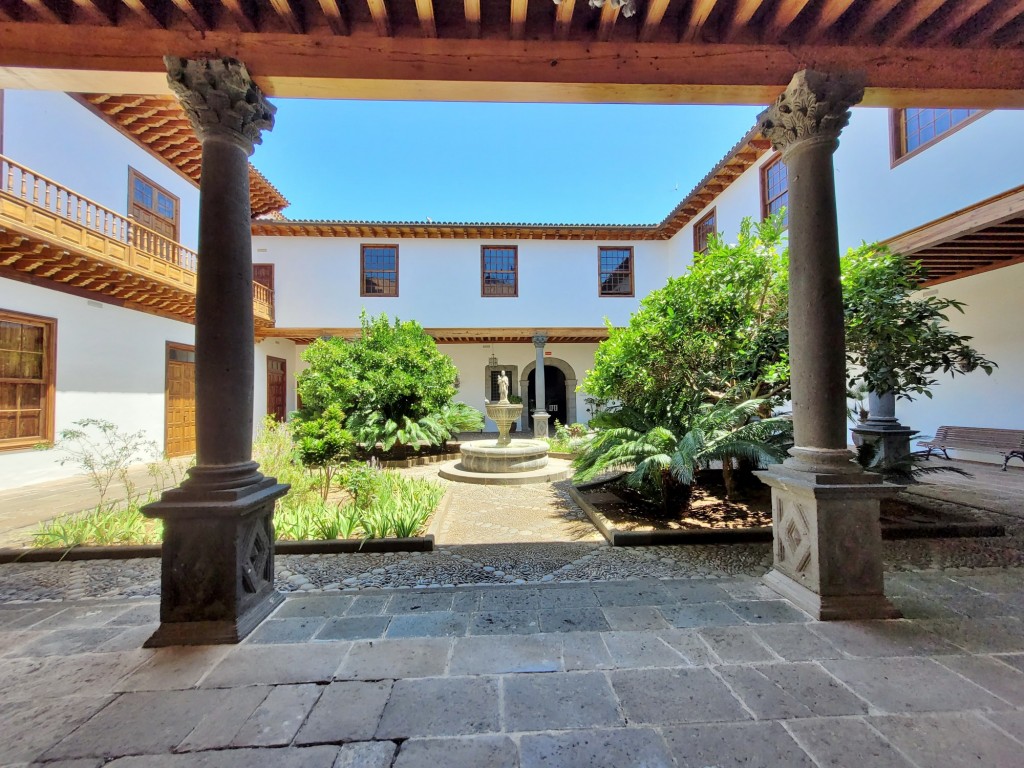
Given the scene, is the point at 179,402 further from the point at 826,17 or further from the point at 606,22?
the point at 826,17

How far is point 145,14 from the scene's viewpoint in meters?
2.34

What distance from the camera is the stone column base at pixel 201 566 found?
2.14 metres

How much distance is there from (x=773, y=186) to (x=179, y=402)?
1371 cm

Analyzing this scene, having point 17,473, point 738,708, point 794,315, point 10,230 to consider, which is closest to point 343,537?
point 738,708

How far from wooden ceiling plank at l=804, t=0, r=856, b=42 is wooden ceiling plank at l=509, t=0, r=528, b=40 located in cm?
166

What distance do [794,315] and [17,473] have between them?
1000 centimetres

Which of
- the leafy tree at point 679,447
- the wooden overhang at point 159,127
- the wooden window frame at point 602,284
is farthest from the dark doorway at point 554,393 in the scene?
the leafy tree at point 679,447

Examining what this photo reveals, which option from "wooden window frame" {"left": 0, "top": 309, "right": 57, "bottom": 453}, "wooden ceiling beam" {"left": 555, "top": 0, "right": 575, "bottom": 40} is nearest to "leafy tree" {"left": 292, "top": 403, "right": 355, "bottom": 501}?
"wooden ceiling beam" {"left": 555, "top": 0, "right": 575, "bottom": 40}

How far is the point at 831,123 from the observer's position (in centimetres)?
249

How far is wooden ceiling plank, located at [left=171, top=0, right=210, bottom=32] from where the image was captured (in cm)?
227

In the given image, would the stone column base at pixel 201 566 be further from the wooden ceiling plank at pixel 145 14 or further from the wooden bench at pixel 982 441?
the wooden bench at pixel 982 441

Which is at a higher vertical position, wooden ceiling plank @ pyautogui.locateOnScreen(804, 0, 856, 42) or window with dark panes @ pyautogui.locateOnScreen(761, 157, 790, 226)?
window with dark panes @ pyautogui.locateOnScreen(761, 157, 790, 226)

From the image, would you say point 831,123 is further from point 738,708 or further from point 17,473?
point 17,473

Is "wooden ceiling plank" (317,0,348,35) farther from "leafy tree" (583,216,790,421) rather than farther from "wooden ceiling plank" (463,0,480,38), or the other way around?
"leafy tree" (583,216,790,421)
